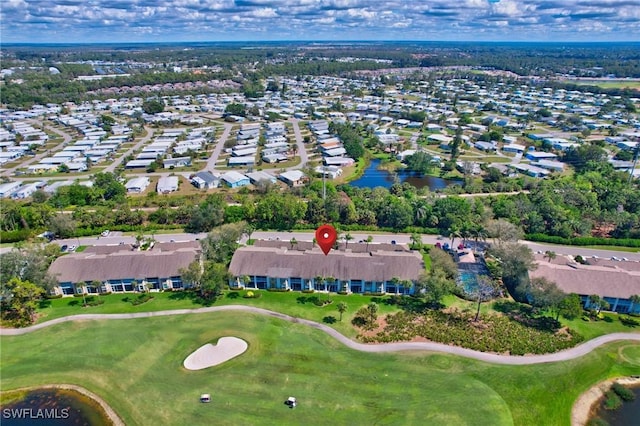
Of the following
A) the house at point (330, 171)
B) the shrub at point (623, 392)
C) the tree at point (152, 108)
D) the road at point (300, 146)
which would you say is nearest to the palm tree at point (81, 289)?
the shrub at point (623, 392)

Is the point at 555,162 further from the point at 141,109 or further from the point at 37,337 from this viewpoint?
the point at 141,109

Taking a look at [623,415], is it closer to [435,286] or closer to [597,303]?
[597,303]

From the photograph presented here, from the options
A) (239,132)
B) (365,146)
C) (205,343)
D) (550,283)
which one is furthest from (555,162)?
(205,343)

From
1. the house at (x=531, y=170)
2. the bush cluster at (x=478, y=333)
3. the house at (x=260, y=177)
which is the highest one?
the house at (x=531, y=170)

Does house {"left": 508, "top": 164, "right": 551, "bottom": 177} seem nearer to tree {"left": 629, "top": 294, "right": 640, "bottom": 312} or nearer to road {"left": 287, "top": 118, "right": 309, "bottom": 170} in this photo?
road {"left": 287, "top": 118, "right": 309, "bottom": 170}

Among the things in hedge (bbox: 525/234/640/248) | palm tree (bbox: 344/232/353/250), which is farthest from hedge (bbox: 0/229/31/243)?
hedge (bbox: 525/234/640/248)

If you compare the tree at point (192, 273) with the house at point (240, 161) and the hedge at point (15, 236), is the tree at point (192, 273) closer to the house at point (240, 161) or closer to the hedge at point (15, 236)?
the hedge at point (15, 236)
